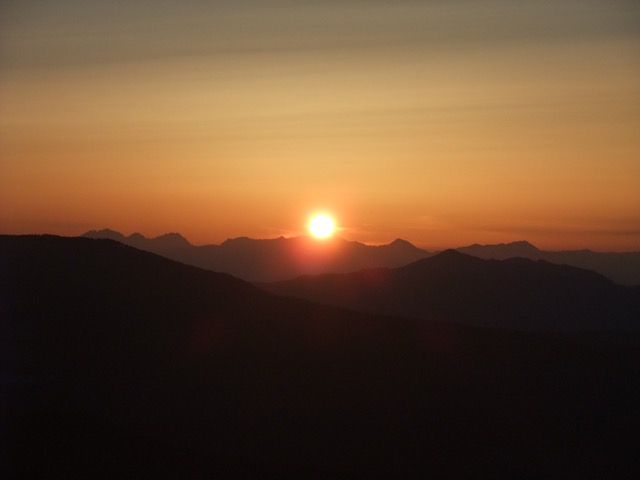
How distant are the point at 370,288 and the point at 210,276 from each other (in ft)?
201

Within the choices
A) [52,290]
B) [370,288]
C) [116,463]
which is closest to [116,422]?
[116,463]

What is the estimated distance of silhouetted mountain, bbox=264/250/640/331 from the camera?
101m

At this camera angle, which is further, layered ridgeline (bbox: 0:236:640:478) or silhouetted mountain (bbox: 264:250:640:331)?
silhouetted mountain (bbox: 264:250:640:331)

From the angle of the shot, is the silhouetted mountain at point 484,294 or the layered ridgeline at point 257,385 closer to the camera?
the layered ridgeline at point 257,385

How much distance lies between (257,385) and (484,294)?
258 ft

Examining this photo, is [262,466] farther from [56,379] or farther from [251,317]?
[251,317]

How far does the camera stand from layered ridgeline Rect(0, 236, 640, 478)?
1039 inches

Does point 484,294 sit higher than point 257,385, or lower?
lower

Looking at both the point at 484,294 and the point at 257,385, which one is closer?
the point at 257,385

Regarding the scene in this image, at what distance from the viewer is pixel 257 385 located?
118ft

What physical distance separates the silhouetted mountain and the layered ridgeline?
50.2m

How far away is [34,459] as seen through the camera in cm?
2389

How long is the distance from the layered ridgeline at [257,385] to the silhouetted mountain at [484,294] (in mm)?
50151

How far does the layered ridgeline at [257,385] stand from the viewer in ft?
86.6
